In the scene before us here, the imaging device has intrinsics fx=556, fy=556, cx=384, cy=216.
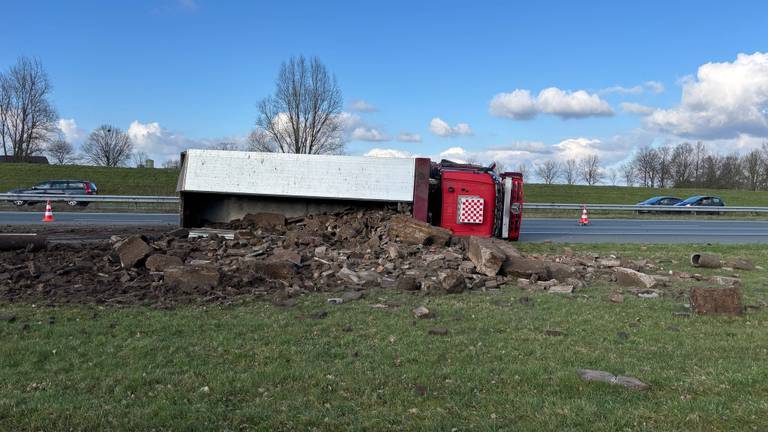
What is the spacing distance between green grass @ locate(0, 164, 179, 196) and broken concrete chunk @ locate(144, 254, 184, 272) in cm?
3444

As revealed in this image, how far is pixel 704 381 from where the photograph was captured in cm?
440

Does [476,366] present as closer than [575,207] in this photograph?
Yes

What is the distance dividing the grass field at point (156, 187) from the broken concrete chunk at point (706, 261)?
112 ft

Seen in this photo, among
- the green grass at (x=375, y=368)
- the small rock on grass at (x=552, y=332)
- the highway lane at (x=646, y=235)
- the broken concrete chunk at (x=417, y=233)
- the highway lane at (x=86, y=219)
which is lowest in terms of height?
the highway lane at (x=86, y=219)

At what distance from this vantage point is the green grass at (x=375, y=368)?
3697 mm

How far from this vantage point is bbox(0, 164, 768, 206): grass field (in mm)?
40938

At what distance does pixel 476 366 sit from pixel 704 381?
178 centimetres

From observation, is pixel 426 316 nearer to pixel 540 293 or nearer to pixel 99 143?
pixel 540 293

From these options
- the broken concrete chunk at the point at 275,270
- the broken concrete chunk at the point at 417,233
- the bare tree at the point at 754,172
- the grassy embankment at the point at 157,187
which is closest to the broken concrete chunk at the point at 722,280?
the broken concrete chunk at the point at 417,233

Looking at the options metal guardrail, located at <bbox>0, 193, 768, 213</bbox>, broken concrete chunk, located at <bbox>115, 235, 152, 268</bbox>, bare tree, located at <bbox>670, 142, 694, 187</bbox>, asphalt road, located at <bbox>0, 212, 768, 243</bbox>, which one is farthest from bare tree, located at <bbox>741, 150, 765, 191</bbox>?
broken concrete chunk, located at <bbox>115, 235, 152, 268</bbox>

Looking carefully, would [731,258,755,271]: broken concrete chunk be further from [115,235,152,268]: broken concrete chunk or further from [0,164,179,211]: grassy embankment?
[0,164,179,211]: grassy embankment

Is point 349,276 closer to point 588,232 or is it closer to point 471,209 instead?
point 471,209

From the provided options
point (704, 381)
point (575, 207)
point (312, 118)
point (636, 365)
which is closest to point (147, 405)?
point (636, 365)

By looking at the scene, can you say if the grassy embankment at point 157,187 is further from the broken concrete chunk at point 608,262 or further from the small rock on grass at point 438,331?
the small rock on grass at point 438,331
